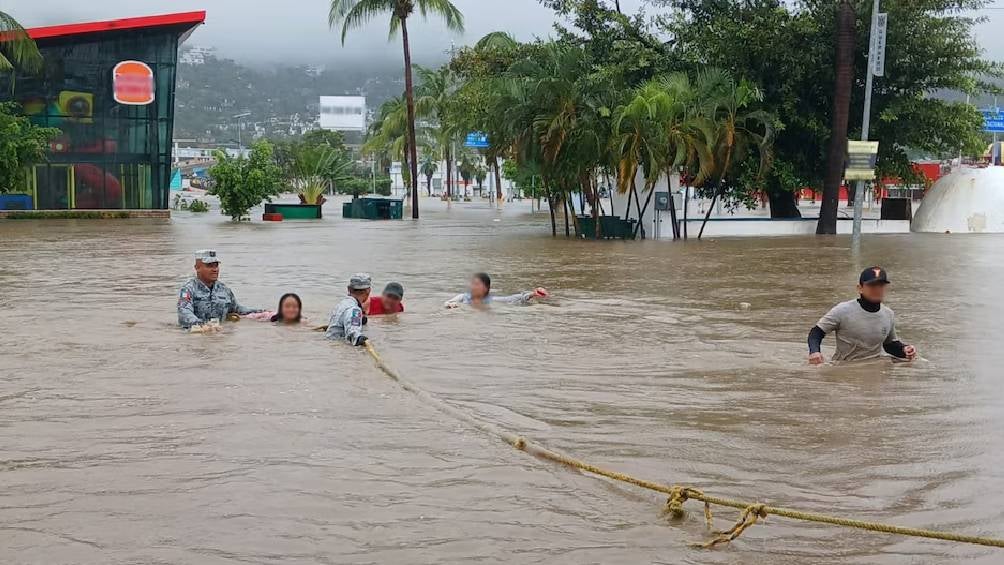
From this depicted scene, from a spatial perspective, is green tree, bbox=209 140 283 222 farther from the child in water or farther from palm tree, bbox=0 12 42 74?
the child in water

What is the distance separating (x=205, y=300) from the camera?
1197cm

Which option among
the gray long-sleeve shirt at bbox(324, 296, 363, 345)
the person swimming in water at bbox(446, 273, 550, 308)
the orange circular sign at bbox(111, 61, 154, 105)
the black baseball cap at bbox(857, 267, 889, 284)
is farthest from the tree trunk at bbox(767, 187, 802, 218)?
the black baseball cap at bbox(857, 267, 889, 284)

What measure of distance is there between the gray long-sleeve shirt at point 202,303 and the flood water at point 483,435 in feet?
1.21

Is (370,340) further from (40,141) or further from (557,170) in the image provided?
(40,141)

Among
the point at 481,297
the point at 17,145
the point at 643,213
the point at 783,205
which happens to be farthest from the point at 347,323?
the point at 17,145

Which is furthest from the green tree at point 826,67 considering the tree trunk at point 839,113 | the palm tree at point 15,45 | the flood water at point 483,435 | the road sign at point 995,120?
the road sign at point 995,120

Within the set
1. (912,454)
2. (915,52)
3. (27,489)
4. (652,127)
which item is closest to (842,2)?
(915,52)

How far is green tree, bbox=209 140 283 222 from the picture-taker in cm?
4328

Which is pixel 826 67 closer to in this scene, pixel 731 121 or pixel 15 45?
pixel 731 121

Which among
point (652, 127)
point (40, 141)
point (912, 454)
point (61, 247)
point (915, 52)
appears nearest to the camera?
point (912, 454)

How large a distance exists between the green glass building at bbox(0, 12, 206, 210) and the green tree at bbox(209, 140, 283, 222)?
426cm

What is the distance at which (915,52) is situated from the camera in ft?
112

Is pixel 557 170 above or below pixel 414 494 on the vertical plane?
above

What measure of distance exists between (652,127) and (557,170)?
336 cm
